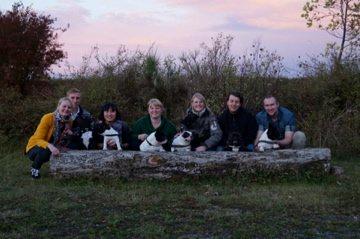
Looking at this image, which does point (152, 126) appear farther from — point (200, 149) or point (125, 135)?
point (200, 149)

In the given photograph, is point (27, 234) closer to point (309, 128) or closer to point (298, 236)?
point (298, 236)

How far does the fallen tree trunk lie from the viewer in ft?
28.2

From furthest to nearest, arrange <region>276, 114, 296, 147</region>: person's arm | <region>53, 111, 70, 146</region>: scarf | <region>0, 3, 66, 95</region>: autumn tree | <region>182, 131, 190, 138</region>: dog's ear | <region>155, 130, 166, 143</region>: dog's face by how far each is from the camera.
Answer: <region>0, 3, 66, 95</region>: autumn tree, <region>276, 114, 296, 147</region>: person's arm, <region>182, 131, 190, 138</region>: dog's ear, <region>53, 111, 70, 146</region>: scarf, <region>155, 130, 166, 143</region>: dog's face

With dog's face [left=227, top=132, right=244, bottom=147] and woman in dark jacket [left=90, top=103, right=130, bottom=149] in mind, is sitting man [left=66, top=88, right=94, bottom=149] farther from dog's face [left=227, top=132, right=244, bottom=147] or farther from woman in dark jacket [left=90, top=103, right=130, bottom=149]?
dog's face [left=227, top=132, right=244, bottom=147]

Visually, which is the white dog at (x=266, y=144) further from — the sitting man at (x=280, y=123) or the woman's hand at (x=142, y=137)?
the woman's hand at (x=142, y=137)

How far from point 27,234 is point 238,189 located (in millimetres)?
3294

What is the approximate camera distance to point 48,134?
927cm

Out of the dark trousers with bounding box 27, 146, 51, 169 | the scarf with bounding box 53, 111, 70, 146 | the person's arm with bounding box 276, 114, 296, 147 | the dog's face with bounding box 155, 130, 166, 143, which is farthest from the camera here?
the person's arm with bounding box 276, 114, 296, 147

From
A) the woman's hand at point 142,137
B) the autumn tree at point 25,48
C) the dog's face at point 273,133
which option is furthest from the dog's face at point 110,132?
the autumn tree at point 25,48

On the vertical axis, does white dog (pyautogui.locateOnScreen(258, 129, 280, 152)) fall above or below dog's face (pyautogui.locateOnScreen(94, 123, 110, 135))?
below

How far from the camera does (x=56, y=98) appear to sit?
13.9 m

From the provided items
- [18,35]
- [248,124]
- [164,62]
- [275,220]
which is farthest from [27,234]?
[18,35]

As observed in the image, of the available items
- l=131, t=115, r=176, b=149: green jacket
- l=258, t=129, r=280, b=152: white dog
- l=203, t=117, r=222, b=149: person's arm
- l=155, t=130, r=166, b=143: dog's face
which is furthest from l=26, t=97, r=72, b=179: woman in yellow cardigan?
l=258, t=129, r=280, b=152: white dog

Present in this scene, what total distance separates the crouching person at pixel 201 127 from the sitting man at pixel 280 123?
0.75 meters
